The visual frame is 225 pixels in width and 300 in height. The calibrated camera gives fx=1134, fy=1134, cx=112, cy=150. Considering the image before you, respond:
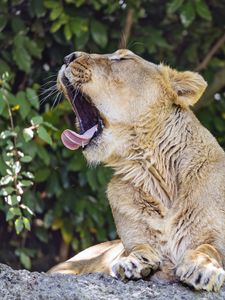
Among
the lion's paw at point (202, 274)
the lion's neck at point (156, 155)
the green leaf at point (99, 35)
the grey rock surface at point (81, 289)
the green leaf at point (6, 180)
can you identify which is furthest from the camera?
the green leaf at point (99, 35)

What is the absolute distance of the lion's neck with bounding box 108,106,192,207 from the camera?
5289 mm

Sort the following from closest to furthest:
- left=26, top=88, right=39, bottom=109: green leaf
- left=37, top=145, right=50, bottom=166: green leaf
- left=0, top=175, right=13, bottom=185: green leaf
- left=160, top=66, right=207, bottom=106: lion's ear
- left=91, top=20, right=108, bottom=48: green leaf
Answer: left=160, top=66, right=207, bottom=106: lion's ear, left=0, top=175, right=13, bottom=185: green leaf, left=26, top=88, right=39, bottom=109: green leaf, left=37, top=145, right=50, bottom=166: green leaf, left=91, top=20, right=108, bottom=48: green leaf

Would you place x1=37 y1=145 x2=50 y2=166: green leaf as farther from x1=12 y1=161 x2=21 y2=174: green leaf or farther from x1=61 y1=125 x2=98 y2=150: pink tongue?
x1=61 y1=125 x2=98 y2=150: pink tongue

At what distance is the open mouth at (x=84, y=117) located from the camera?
539cm

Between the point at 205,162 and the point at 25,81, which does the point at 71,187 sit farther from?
the point at 205,162

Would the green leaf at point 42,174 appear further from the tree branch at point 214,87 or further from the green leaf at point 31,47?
the tree branch at point 214,87

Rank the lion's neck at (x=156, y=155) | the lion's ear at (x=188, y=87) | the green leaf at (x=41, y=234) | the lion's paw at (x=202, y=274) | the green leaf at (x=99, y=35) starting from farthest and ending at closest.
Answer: the green leaf at (x=41, y=234)
the green leaf at (x=99, y=35)
the lion's ear at (x=188, y=87)
the lion's neck at (x=156, y=155)
the lion's paw at (x=202, y=274)

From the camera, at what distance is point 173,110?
215 inches

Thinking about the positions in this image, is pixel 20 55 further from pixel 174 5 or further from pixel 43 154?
pixel 174 5

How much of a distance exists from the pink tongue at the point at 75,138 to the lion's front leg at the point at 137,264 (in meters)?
0.62

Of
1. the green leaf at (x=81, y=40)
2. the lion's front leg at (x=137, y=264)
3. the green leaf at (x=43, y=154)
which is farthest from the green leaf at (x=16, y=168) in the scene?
the green leaf at (x=81, y=40)

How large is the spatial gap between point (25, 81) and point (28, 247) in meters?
1.16

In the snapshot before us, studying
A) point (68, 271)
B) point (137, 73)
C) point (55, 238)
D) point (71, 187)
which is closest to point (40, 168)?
point (71, 187)

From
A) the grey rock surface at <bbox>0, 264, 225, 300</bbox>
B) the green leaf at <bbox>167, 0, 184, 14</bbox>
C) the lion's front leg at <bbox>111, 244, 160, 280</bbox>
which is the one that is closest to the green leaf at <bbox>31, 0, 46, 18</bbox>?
the green leaf at <bbox>167, 0, 184, 14</bbox>
